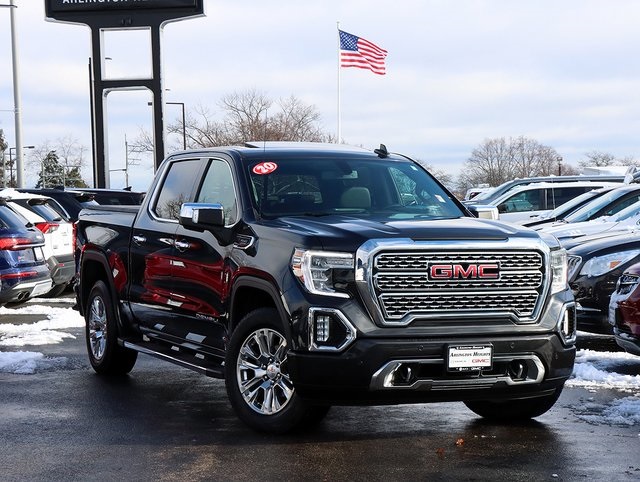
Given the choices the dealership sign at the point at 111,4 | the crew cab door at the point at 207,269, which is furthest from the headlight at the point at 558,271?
the dealership sign at the point at 111,4

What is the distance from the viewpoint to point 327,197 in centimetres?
776

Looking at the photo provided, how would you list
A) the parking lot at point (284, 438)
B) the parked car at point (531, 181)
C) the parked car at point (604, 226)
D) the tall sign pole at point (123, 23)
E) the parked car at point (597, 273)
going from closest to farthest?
the parking lot at point (284, 438)
the parked car at point (597, 273)
the parked car at point (604, 226)
the parked car at point (531, 181)
the tall sign pole at point (123, 23)

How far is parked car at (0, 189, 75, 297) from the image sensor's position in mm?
15299

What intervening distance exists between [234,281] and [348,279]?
3.54 feet

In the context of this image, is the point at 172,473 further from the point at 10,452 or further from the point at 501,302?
the point at 501,302

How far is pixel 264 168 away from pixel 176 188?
3.85 feet

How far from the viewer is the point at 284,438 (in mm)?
6891

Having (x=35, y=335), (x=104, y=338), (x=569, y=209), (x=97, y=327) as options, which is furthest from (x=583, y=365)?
(x=569, y=209)

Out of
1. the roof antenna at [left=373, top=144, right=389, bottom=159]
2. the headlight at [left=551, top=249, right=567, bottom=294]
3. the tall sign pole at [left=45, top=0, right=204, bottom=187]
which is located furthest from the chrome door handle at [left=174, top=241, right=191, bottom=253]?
the tall sign pole at [left=45, top=0, right=204, bottom=187]

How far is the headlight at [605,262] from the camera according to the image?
1111 centimetres

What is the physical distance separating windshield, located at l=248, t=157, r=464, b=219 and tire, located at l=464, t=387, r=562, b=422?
4.49 ft

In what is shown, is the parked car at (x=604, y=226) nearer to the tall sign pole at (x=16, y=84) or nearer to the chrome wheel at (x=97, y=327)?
the chrome wheel at (x=97, y=327)

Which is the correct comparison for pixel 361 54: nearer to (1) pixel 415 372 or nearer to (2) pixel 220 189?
(2) pixel 220 189

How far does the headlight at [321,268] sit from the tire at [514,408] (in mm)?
1766
